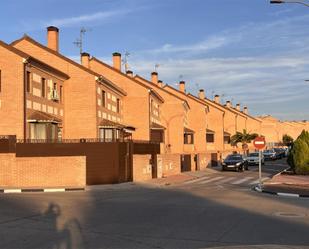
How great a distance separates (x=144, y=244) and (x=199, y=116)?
5849cm

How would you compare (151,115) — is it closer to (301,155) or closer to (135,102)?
(135,102)

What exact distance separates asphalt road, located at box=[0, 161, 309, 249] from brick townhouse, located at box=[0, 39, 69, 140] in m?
10.3

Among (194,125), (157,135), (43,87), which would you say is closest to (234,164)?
(157,135)

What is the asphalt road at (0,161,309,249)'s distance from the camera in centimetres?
1050

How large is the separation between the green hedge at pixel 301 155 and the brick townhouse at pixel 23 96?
18596mm

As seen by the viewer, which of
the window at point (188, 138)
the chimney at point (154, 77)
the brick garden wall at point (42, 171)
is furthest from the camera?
the chimney at point (154, 77)

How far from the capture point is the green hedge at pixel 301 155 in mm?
39719

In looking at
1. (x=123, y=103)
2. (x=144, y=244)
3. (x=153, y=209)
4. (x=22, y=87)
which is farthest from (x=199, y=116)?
(x=144, y=244)

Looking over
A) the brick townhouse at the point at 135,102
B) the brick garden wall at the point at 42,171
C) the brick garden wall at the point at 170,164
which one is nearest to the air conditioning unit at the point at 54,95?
the brick garden wall at the point at 42,171

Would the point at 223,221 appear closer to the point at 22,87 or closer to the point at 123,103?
the point at 22,87

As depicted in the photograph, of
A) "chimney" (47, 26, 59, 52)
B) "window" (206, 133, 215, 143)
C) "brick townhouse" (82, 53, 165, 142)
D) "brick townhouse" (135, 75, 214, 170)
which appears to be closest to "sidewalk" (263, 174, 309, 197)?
"brick townhouse" (82, 53, 165, 142)

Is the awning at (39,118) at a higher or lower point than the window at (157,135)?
higher

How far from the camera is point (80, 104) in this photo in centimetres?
3703

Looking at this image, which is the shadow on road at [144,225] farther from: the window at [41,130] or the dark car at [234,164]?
the dark car at [234,164]
